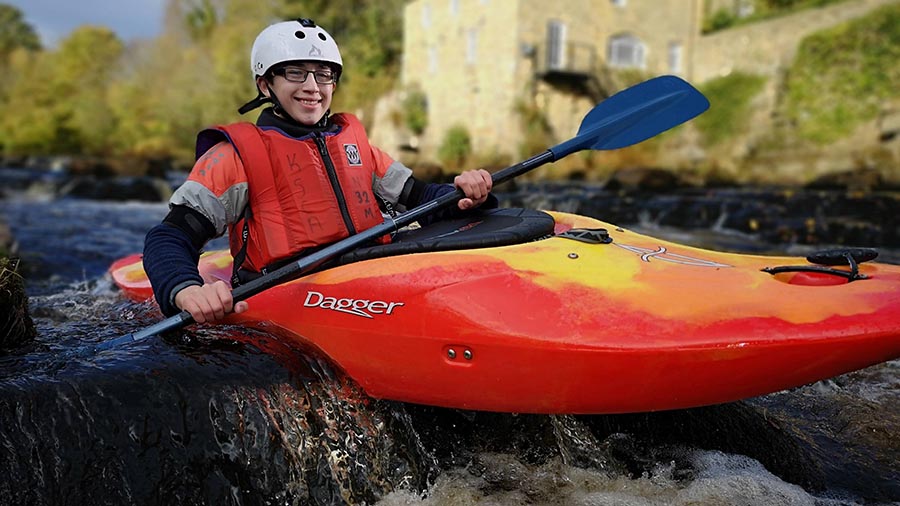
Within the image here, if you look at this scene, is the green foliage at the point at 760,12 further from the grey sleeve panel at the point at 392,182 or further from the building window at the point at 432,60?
the grey sleeve panel at the point at 392,182

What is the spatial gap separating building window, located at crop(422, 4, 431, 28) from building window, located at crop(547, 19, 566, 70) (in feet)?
17.0

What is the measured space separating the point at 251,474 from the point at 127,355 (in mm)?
537

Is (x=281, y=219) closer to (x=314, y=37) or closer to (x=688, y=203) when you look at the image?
(x=314, y=37)

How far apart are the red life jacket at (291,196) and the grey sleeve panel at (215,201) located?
0.05m

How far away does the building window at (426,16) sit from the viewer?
2164cm

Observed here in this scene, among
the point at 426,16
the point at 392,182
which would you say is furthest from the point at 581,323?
the point at 426,16

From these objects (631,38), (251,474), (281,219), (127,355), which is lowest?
(251,474)

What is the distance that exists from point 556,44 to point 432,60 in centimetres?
490

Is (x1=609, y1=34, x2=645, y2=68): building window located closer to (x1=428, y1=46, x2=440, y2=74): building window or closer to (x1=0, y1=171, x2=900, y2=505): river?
(x1=428, y1=46, x2=440, y2=74): building window

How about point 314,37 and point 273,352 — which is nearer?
point 273,352

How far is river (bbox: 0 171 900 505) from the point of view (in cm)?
172

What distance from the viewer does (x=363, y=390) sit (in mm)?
2178

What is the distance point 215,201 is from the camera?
7.41ft

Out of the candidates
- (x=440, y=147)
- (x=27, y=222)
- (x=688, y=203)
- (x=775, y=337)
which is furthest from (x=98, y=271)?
(x=440, y=147)
